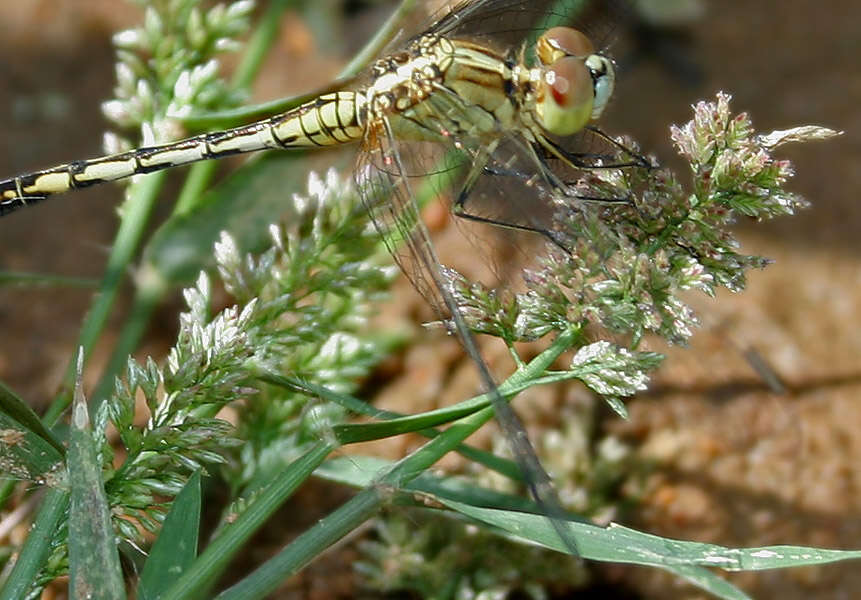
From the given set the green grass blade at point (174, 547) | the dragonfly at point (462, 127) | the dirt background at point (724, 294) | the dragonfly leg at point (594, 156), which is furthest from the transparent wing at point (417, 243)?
the dirt background at point (724, 294)

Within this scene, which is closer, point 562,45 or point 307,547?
point 307,547

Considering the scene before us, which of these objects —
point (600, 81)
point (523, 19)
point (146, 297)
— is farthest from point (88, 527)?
point (523, 19)

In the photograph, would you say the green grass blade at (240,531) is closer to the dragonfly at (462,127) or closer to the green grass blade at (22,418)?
the green grass blade at (22,418)

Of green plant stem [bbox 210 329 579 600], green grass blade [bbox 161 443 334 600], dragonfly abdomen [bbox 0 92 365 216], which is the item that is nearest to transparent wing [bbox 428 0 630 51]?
dragonfly abdomen [bbox 0 92 365 216]

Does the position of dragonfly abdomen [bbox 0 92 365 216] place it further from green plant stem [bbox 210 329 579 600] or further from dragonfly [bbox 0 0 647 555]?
green plant stem [bbox 210 329 579 600]

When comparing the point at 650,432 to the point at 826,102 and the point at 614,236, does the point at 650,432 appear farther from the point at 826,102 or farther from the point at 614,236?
the point at 826,102

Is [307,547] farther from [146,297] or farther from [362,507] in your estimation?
[146,297]
